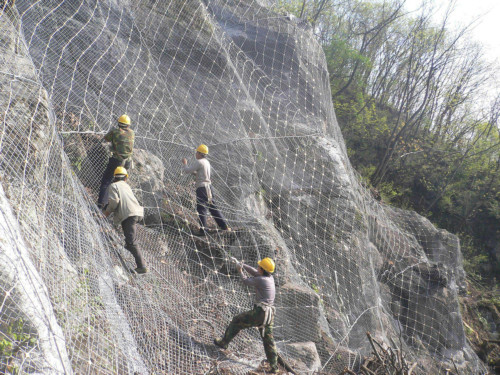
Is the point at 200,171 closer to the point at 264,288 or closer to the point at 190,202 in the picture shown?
the point at 190,202

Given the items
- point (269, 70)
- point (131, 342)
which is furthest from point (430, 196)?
point (131, 342)

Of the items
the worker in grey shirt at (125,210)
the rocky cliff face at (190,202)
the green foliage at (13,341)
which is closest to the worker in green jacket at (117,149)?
the rocky cliff face at (190,202)

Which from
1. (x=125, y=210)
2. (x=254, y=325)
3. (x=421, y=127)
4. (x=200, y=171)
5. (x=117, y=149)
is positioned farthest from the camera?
(x=421, y=127)

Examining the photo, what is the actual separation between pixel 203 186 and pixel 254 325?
157 centimetres

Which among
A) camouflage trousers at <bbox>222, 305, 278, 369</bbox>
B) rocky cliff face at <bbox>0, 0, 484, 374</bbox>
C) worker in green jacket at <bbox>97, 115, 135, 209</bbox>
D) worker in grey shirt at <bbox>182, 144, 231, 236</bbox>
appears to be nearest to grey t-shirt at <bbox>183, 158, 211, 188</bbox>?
worker in grey shirt at <bbox>182, 144, 231, 236</bbox>

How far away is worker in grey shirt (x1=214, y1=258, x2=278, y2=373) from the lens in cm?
327

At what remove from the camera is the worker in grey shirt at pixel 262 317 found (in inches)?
129

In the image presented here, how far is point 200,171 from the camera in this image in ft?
13.5

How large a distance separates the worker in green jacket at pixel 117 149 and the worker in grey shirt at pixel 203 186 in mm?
683

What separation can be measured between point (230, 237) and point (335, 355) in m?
1.83

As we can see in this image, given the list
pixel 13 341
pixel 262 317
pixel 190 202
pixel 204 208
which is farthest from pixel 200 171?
pixel 13 341

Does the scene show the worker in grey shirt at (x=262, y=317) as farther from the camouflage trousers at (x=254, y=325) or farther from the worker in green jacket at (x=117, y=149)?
the worker in green jacket at (x=117, y=149)

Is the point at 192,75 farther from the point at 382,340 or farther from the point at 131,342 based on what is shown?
the point at 382,340

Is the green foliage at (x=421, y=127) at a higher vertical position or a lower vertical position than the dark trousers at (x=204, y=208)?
higher
